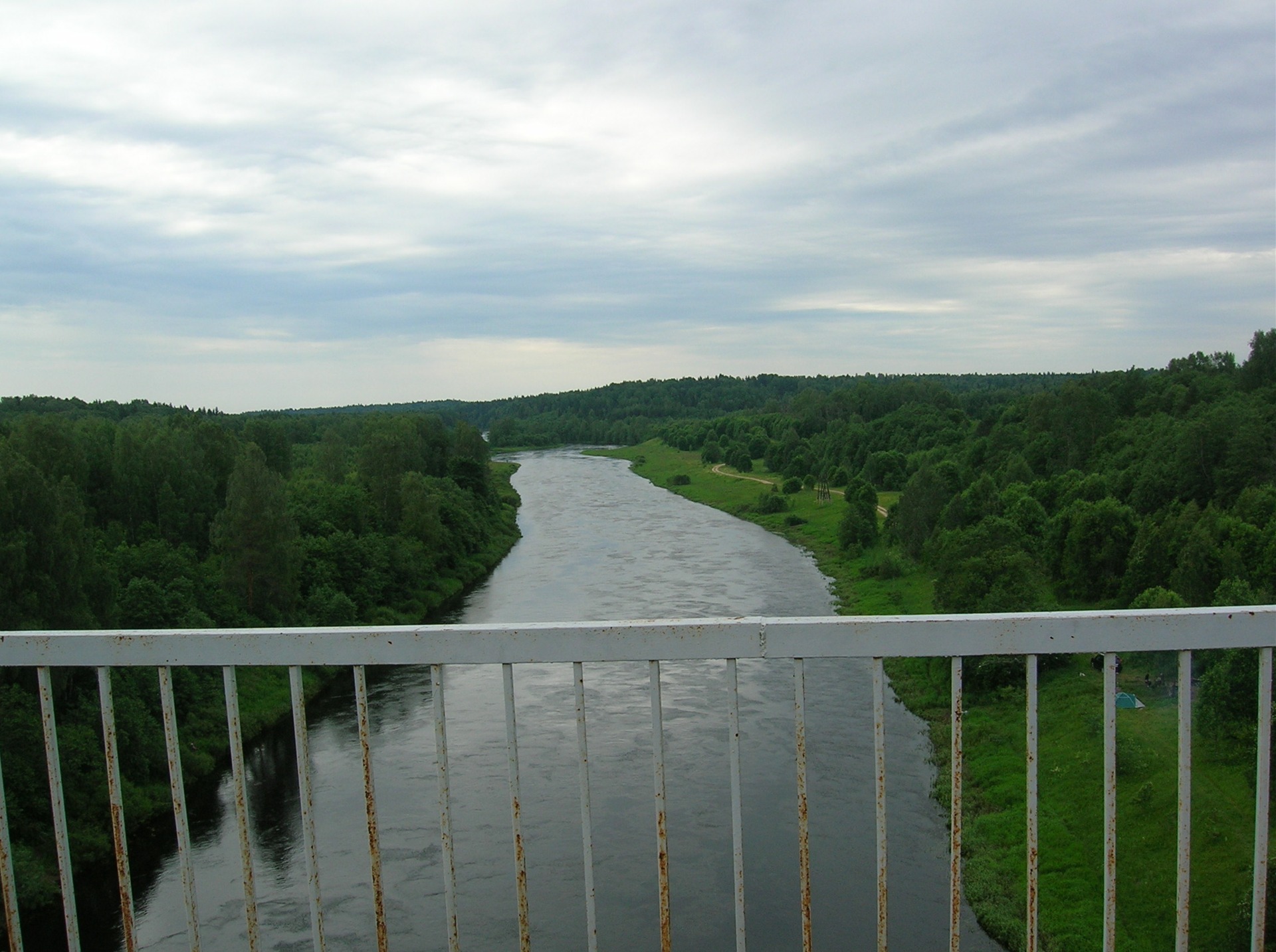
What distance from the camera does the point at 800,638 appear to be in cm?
248

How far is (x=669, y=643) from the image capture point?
2.47 meters

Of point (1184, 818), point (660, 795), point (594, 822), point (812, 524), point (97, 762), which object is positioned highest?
point (660, 795)

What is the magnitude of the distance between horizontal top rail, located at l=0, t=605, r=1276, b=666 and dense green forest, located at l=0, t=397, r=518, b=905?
15.5 metres

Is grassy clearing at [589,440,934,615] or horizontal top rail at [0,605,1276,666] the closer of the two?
horizontal top rail at [0,605,1276,666]

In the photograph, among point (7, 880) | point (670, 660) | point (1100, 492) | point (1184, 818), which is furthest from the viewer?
point (1100, 492)

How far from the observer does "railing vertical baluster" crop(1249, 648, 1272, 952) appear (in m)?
2.42

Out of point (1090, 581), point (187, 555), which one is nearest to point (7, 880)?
point (187, 555)

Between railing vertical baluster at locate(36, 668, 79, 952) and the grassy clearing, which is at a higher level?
railing vertical baluster at locate(36, 668, 79, 952)

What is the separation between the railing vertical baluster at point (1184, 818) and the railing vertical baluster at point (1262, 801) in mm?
149

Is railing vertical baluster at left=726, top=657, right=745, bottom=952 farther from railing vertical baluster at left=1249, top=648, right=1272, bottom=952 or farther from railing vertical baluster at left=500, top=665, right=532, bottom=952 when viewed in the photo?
railing vertical baluster at left=1249, top=648, right=1272, bottom=952

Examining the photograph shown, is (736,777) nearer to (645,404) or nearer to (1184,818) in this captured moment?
(1184,818)

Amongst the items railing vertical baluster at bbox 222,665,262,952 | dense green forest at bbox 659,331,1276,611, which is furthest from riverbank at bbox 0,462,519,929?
dense green forest at bbox 659,331,1276,611

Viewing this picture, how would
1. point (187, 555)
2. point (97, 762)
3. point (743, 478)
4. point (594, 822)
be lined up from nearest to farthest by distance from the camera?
point (594, 822) → point (97, 762) → point (187, 555) → point (743, 478)

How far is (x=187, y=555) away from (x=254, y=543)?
189 cm
